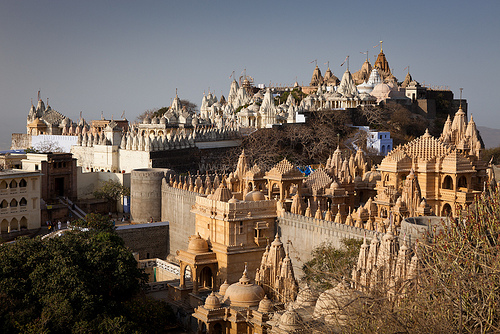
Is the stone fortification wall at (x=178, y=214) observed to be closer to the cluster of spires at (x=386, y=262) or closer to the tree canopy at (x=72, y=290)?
the tree canopy at (x=72, y=290)

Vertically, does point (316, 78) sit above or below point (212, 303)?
above

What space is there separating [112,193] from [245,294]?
67.1 ft

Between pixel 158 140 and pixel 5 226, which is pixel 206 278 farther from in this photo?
pixel 158 140

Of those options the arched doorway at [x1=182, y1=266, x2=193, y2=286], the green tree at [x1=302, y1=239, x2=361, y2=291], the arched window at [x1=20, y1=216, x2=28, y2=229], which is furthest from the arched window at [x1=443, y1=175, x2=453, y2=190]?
the arched window at [x1=20, y1=216, x2=28, y2=229]

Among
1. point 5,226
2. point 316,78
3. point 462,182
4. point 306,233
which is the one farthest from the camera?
point 316,78

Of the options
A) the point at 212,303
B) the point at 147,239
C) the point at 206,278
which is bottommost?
the point at 212,303

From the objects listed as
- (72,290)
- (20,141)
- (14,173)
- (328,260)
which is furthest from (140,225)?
(20,141)

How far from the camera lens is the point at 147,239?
116ft

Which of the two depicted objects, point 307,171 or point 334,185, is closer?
point 334,185

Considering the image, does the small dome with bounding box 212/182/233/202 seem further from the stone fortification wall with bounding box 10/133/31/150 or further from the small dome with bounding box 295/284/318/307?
the stone fortification wall with bounding box 10/133/31/150

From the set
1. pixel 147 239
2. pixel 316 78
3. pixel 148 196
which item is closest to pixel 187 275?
pixel 147 239

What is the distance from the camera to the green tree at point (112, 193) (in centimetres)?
4156

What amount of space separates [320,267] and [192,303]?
427 centimetres

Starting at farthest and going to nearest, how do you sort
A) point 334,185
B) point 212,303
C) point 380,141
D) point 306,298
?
point 380,141 < point 334,185 < point 212,303 < point 306,298
